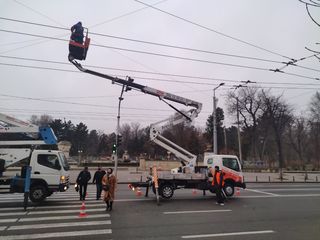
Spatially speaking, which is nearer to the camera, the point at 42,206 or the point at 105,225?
the point at 105,225

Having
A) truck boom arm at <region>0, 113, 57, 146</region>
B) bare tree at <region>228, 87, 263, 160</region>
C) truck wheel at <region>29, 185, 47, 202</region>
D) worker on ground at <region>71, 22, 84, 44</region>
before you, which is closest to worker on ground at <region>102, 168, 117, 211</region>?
truck wheel at <region>29, 185, 47, 202</region>

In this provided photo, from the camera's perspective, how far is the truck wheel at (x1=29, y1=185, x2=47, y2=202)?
51.1 feet

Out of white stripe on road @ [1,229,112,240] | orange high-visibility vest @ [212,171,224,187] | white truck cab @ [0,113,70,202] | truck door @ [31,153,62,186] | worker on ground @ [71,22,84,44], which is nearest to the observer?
white stripe on road @ [1,229,112,240]

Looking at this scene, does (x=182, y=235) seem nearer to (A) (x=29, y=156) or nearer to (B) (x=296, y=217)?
(B) (x=296, y=217)

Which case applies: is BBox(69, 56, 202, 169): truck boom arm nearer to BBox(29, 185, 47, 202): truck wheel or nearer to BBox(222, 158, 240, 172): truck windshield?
BBox(222, 158, 240, 172): truck windshield

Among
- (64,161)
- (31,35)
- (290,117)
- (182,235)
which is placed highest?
(290,117)

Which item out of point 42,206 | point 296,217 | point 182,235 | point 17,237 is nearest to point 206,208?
point 296,217

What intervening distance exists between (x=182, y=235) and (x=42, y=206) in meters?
7.68

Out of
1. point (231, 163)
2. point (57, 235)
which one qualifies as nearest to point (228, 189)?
point (231, 163)

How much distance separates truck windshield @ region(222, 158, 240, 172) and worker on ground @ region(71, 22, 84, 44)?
35.7 ft

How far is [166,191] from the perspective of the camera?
1794cm

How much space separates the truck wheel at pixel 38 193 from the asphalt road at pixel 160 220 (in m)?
0.41

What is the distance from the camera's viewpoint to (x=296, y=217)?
43.3 feet

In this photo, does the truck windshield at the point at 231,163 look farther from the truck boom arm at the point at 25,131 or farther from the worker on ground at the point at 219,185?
the truck boom arm at the point at 25,131
